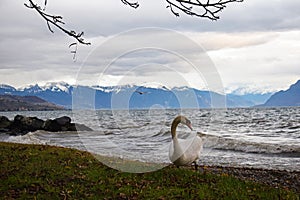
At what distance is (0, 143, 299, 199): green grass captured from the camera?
10609 millimetres

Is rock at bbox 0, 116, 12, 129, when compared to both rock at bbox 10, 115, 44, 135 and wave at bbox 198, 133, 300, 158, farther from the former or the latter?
wave at bbox 198, 133, 300, 158

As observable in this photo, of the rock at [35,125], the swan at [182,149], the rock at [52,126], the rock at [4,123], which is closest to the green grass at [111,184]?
the swan at [182,149]

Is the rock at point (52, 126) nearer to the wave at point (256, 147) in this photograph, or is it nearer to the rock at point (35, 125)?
the rock at point (35, 125)

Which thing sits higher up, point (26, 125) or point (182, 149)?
point (182, 149)

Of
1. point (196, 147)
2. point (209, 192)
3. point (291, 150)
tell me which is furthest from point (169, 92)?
point (291, 150)

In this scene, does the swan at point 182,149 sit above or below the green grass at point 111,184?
above

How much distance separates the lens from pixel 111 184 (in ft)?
38.2

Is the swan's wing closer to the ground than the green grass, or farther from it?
farther from it

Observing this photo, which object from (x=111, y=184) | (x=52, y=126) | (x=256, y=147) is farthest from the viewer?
(x=52, y=126)

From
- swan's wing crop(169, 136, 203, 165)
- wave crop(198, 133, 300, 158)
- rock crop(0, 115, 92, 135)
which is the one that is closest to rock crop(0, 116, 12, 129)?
rock crop(0, 115, 92, 135)

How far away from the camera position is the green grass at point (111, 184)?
34.8 ft

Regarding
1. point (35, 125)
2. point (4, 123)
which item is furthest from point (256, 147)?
point (4, 123)

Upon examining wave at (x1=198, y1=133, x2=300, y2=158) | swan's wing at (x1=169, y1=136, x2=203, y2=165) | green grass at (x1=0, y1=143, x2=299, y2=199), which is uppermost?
swan's wing at (x1=169, y1=136, x2=203, y2=165)

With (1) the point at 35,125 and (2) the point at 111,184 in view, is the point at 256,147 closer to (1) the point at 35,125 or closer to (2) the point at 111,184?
(2) the point at 111,184
